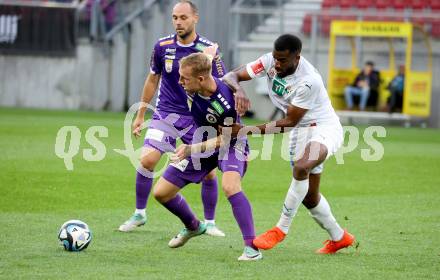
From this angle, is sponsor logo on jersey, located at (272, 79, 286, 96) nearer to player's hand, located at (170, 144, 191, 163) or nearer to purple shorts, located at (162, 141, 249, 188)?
purple shorts, located at (162, 141, 249, 188)

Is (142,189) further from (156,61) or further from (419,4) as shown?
(419,4)

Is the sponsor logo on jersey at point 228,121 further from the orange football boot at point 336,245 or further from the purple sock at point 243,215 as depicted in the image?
the orange football boot at point 336,245

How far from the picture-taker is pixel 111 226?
9414 millimetres

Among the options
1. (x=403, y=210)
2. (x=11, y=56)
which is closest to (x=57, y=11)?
(x=11, y=56)

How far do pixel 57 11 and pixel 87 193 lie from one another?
17.2 metres

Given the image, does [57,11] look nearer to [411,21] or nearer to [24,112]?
[24,112]

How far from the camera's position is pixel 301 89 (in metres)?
7.70

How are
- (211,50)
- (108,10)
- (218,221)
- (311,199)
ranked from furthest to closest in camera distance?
(108,10) → (218,221) → (211,50) → (311,199)

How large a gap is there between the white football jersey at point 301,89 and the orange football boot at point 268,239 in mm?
952

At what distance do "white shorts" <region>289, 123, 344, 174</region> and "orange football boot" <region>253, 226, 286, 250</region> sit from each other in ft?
2.02

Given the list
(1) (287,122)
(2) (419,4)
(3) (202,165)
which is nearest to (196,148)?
(3) (202,165)

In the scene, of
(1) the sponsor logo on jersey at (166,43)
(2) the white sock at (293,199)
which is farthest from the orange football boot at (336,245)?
(1) the sponsor logo on jersey at (166,43)

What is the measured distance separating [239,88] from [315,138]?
2.57ft

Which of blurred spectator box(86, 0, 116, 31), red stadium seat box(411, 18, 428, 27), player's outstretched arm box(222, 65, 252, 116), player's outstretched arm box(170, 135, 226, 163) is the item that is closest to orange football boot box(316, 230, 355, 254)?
player's outstretched arm box(170, 135, 226, 163)
